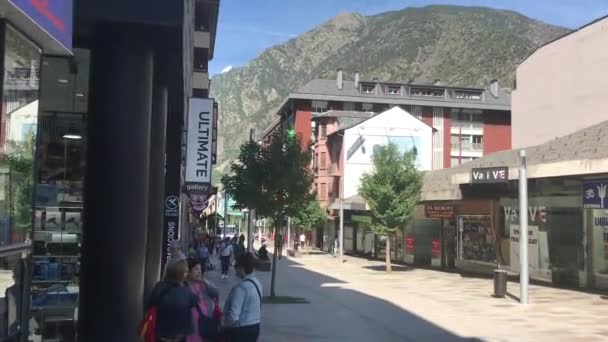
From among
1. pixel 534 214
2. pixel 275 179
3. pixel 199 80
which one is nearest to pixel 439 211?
pixel 534 214

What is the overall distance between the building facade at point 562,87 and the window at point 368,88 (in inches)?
1627

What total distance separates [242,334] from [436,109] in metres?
81.3

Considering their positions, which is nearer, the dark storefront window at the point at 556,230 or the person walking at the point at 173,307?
the person walking at the point at 173,307

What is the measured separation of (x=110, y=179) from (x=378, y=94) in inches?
3148

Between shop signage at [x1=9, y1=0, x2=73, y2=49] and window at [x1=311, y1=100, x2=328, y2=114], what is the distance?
78393mm

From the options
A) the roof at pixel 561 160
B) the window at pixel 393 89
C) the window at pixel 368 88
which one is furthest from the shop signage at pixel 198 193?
the window at pixel 393 89

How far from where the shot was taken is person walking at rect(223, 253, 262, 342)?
6.73m

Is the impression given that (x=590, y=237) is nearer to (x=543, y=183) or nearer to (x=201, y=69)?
(x=543, y=183)

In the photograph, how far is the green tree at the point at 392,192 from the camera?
34.1 meters

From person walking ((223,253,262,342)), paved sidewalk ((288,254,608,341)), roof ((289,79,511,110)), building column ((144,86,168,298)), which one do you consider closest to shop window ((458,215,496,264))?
paved sidewalk ((288,254,608,341))

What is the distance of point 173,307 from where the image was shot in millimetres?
5934

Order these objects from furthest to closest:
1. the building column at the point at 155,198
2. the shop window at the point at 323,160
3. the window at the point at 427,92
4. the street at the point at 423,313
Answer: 1. the window at the point at 427,92
2. the shop window at the point at 323,160
3. the building column at the point at 155,198
4. the street at the point at 423,313

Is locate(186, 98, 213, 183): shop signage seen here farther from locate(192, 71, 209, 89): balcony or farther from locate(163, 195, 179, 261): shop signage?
locate(192, 71, 209, 89): balcony

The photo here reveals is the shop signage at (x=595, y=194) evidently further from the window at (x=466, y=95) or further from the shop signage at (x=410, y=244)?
the window at (x=466, y=95)
